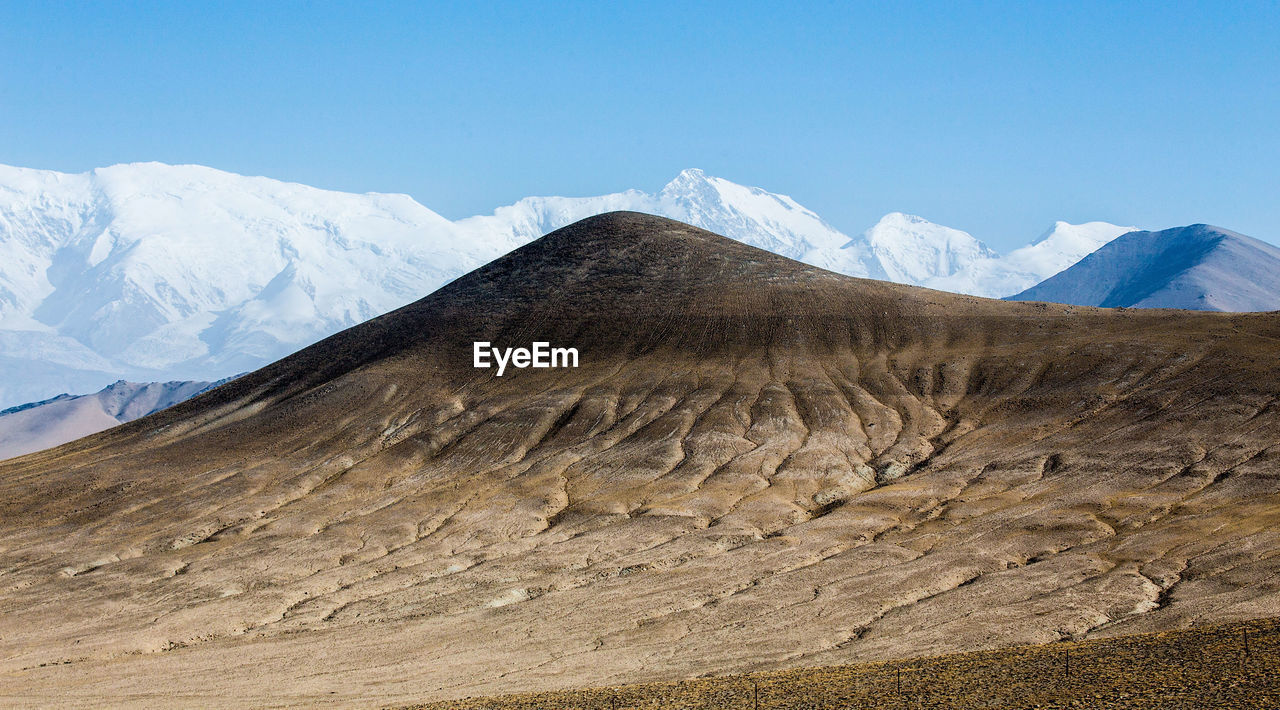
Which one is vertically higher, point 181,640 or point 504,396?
point 504,396

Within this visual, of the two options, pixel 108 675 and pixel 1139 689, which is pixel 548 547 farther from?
pixel 1139 689

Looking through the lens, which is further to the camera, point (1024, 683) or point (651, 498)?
point (651, 498)

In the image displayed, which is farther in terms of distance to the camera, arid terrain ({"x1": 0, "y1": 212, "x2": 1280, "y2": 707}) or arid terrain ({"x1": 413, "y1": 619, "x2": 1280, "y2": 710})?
arid terrain ({"x1": 0, "y1": 212, "x2": 1280, "y2": 707})

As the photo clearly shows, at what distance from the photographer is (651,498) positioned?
11038cm

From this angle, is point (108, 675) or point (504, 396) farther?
point (504, 396)

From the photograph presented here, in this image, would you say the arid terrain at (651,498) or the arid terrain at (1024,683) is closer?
the arid terrain at (1024,683)

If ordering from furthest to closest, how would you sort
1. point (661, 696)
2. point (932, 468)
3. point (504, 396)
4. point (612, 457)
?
point (504, 396)
point (612, 457)
point (932, 468)
point (661, 696)

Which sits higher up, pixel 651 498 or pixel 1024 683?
pixel 651 498

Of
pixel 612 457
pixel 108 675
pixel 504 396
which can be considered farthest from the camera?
pixel 504 396

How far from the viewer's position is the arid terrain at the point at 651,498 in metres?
67.2

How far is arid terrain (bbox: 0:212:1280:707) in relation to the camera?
67.2 m

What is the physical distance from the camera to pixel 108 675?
66.6m

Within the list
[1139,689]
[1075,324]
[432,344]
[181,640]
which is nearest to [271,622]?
[181,640]

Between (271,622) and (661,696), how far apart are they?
4442 cm
